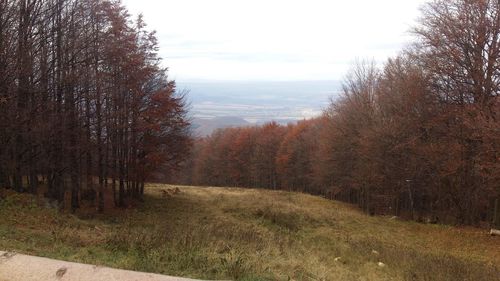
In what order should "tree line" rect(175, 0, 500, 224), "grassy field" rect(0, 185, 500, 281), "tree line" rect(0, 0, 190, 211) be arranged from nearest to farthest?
1. "grassy field" rect(0, 185, 500, 281)
2. "tree line" rect(0, 0, 190, 211)
3. "tree line" rect(175, 0, 500, 224)

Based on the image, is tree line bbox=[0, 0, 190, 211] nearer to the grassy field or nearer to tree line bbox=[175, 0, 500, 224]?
the grassy field

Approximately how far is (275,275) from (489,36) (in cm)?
1978

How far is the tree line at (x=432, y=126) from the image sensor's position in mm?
21625

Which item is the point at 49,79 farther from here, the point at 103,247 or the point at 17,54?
the point at 103,247

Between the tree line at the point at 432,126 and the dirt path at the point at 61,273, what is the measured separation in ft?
53.2

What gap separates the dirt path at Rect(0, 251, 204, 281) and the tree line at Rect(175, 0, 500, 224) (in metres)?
16.2

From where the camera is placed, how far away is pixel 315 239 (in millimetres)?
17719

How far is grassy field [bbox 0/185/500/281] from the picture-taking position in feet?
26.6

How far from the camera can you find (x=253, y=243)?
40.8ft

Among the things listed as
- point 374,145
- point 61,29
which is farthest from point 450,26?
point 61,29

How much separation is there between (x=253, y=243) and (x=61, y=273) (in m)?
6.96

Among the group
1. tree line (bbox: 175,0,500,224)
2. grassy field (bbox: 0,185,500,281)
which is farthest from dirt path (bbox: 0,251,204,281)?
tree line (bbox: 175,0,500,224)

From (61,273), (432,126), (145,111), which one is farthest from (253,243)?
(432,126)

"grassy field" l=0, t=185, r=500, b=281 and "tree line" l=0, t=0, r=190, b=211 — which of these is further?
"tree line" l=0, t=0, r=190, b=211
